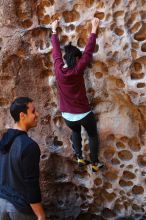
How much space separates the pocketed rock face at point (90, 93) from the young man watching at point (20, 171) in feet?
3.05

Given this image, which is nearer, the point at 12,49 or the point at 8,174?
the point at 8,174

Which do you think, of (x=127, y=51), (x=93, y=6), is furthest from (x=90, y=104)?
(x=93, y=6)

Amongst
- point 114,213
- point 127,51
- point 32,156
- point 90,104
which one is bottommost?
point 114,213

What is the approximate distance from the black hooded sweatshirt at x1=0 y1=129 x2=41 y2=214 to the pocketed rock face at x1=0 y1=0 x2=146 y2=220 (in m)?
1.05

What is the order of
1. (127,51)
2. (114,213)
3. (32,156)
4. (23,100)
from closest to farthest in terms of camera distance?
(32,156), (23,100), (127,51), (114,213)

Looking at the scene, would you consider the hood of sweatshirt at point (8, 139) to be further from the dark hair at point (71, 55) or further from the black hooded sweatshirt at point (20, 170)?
the dark hair at point (71, 55)

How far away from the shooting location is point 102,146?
344 centimetres

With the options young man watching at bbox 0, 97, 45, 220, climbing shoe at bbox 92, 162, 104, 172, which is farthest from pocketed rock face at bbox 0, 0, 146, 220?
young man watching at bbox 0, 97, 45, 220

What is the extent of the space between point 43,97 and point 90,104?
463mm

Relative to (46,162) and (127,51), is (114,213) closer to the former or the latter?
(46,162)

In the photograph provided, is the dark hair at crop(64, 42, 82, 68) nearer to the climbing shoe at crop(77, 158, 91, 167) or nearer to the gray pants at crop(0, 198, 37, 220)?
the climbing shoe at crop(77, 158, 91, 167)

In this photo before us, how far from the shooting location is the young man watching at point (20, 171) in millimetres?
2373

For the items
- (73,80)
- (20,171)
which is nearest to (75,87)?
(73,80)

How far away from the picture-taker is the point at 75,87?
309 cm
